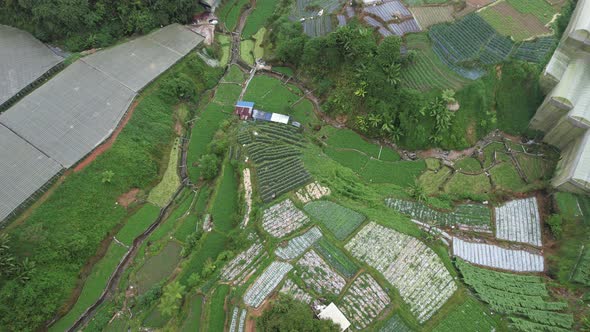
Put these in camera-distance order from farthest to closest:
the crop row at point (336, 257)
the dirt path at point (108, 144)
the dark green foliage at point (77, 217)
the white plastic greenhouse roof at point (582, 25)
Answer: the dirt path at point (108, 144)
the white plastic greenhouse roof at point (582, 25)
the dark green foliage at point (77, 217)
the crop row at point (336, 257)

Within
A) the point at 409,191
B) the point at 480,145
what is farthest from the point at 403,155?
the point at 480,145

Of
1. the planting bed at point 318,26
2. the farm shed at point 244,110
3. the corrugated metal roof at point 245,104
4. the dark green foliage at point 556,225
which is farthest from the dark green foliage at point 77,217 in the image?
the dark green foliage at point 556,225

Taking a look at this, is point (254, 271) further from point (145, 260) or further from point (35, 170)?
point (35, 170)

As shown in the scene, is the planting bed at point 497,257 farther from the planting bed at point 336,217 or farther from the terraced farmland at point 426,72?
the terraced farmland at point 426,72

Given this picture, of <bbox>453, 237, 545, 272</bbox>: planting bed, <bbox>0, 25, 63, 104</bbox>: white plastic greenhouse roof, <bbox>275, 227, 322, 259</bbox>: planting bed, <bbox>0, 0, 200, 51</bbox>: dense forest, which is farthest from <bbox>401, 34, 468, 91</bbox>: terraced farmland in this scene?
<bbox>0, 25, 63, 104</bbox>: white plastic greenhouse roof

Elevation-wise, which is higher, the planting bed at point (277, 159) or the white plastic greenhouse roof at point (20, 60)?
the white plastic greenhouse roof at point (20, 60)

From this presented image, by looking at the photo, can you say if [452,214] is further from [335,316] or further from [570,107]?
[335,316]
